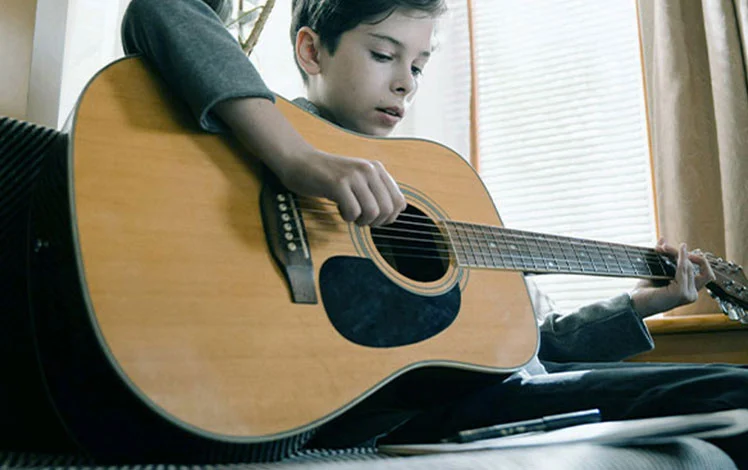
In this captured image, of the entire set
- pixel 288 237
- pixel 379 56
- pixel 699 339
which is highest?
pixel 379 56

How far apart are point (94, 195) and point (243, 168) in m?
0.17

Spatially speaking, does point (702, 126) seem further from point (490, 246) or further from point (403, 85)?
point (490, 246)

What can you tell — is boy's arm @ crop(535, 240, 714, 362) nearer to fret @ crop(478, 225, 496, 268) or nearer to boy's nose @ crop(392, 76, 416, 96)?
fret @ crop(478, 225, 496, 268)

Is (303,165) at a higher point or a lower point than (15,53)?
higher

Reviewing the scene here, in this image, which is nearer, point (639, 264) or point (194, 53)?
point (194, 53)

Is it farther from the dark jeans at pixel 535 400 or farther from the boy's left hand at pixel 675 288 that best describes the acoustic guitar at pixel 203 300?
Result: the boy's left hand at pixel 675 288

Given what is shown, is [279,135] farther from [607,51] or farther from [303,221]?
[607,51]

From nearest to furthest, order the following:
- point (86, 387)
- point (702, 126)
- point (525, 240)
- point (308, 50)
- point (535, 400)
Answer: point (86, 387), point (535, 400), point (525, 240), point (308, 50), point (702, 126)

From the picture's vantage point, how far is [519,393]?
821 mm

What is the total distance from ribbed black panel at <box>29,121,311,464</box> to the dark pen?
7.7 inches

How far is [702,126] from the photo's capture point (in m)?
1.70

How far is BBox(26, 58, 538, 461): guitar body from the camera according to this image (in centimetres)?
51

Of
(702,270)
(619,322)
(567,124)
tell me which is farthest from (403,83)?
(567,124)

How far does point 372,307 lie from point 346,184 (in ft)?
0.44
